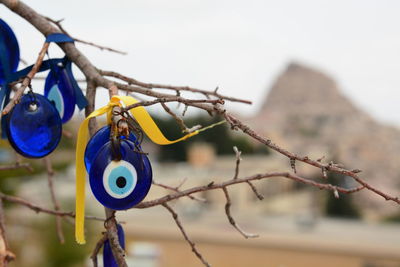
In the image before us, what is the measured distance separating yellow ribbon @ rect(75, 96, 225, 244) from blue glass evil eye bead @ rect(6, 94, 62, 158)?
0.20 feet

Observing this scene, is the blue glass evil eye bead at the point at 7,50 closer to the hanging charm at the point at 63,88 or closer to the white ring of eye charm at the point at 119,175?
the hanging charm at the point at 63,88

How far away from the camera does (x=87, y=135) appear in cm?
70

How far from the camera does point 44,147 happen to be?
741 mm

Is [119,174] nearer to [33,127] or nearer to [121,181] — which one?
[121,181]

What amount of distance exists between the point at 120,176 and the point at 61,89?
245 mm

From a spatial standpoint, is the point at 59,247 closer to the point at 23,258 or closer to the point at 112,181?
the point at 23,258

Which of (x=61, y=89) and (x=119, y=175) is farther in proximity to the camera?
(x=61, y=89)

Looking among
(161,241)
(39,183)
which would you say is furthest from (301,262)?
(39,183)

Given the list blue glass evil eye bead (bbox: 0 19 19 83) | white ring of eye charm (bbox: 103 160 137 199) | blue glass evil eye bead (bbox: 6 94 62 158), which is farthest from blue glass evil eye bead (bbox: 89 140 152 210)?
blue glass evil eye bead (bbox: 0 19 19 83)

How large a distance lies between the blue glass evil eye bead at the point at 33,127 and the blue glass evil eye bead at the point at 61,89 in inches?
3.0

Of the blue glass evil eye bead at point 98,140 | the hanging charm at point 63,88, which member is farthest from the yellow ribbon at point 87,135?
the hanging charm at point 63,88

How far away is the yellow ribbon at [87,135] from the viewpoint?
0.65 metres

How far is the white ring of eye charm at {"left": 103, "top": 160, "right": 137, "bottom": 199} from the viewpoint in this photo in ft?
2.06

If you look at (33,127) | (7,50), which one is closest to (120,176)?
(33,127)
